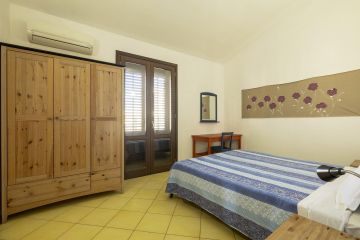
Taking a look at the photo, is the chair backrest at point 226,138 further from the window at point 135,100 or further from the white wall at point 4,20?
the white wall at point 4,20

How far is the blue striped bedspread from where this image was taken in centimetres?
140

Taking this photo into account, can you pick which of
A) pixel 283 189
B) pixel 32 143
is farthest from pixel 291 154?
pixel 32 143

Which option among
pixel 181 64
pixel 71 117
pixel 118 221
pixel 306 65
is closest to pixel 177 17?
pixel 181 64

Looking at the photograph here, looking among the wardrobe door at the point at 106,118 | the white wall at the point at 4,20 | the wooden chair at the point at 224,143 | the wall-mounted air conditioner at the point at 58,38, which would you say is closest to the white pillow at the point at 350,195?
the wardrobe door at the point at 106,118

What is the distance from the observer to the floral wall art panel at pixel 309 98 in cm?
282

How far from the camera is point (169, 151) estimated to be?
12.9 ft

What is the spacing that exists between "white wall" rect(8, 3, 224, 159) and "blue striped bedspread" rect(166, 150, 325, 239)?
173 cm

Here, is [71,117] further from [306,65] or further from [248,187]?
[306,65]

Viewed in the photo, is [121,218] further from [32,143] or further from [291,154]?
[291,154]

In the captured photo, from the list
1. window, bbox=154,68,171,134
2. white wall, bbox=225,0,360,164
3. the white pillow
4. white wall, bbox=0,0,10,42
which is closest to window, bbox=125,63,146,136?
window, bbox=154,68,171,134

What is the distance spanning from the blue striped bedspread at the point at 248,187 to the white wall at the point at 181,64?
173cm

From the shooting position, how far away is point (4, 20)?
2193 millimetres

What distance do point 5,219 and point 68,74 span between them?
5.59ft

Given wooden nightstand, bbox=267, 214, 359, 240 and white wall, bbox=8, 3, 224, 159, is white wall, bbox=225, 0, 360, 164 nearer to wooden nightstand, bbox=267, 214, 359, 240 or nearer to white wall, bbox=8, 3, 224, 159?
white wall, bbox=8, 3, 224, 159
